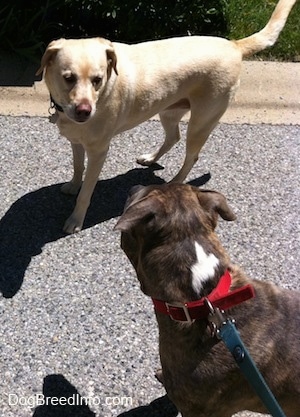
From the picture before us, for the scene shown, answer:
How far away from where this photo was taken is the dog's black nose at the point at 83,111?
12.0ft

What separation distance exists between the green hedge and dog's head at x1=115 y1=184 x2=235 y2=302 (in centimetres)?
376

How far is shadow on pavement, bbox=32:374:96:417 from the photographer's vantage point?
10.8 ft

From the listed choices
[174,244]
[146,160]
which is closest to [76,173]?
[146,160]

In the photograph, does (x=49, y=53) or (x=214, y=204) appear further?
(x=49, y=53)

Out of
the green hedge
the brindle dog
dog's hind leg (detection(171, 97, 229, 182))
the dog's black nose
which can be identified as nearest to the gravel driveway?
dog's hind leg (detection(171, 97, 229, 182))

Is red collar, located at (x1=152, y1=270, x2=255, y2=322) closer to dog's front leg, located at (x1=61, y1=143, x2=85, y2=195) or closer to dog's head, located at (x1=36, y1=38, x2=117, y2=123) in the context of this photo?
dog's head, located at (x1=36, y1=38, x2=117, y2=123)

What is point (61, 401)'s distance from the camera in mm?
3324

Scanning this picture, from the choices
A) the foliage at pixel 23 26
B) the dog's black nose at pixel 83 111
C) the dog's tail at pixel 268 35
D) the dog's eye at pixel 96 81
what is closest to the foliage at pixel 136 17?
the foliage at pixel 23 26

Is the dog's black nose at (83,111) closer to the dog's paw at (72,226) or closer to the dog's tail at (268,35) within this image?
the dog's paw at (72,226)

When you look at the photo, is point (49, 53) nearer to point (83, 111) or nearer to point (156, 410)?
point (83, 111)

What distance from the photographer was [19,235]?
430 centimetres

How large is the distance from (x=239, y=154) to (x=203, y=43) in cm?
128

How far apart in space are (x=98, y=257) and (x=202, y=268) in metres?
1.76

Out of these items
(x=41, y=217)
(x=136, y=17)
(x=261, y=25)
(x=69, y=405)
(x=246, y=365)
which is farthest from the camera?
(x=261, y=25)
